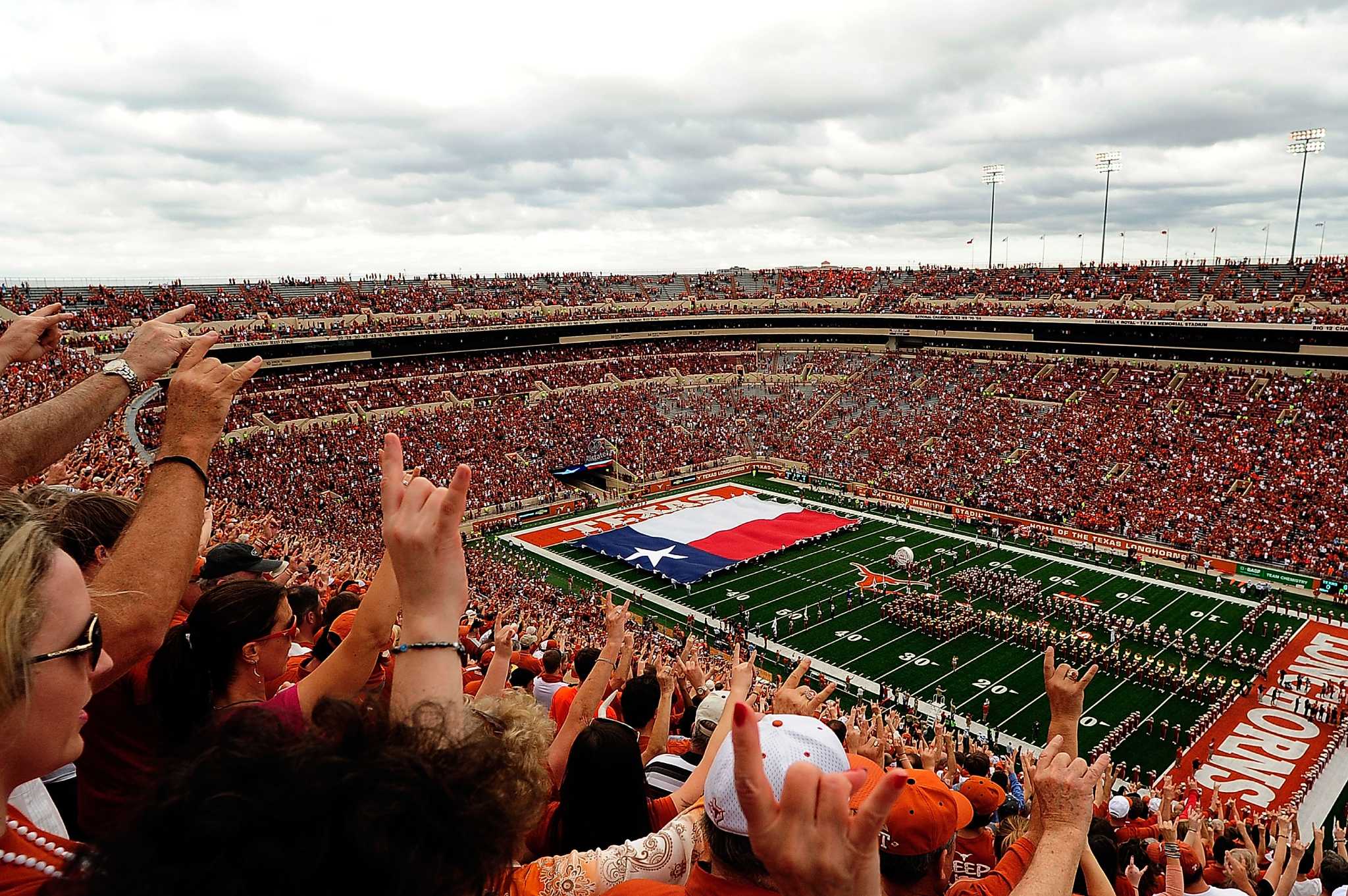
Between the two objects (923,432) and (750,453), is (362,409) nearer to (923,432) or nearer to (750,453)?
(750,453)

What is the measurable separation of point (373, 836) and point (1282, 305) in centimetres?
4798

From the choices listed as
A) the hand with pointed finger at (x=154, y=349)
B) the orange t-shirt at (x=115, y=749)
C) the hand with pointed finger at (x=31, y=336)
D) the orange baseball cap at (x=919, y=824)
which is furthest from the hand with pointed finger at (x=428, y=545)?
the hand with pointed finger at (x=31, y=336)

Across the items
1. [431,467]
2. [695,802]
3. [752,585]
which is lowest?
[752,585]

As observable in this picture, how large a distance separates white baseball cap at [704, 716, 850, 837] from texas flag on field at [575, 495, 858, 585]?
78.4ft

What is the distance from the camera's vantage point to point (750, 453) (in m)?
43.3

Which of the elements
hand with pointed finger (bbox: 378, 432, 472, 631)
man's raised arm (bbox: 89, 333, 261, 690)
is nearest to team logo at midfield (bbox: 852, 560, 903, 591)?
man's raised arm (bbox: 89, 333, 261, 690)

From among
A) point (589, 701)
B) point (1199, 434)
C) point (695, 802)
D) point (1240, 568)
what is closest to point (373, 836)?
point (695, 802)

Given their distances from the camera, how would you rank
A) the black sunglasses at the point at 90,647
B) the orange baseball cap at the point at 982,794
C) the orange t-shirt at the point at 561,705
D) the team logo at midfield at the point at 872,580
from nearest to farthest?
the black sunglasses at the point at 90,647, the orange baseball cap at the point at 982,794, the orange t-shirt at the point at 561,705, the team logo at midfield at the point at 872,580

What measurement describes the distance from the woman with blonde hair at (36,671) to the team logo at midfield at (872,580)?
25.0 metres

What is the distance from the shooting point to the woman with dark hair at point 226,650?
275 cm

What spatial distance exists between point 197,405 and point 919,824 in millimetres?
2822

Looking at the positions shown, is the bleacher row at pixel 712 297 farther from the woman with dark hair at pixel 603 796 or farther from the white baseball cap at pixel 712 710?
the woman with dark hair at pixel 603 796

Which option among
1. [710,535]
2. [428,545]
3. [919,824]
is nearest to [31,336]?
[428,545]

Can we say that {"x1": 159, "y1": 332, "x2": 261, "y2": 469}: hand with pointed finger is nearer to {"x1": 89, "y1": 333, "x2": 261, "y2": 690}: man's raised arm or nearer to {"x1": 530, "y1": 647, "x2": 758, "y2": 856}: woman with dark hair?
{"x1": 89, "y1": 333, "x2": 261, "y2": 690}: man's raised arm
